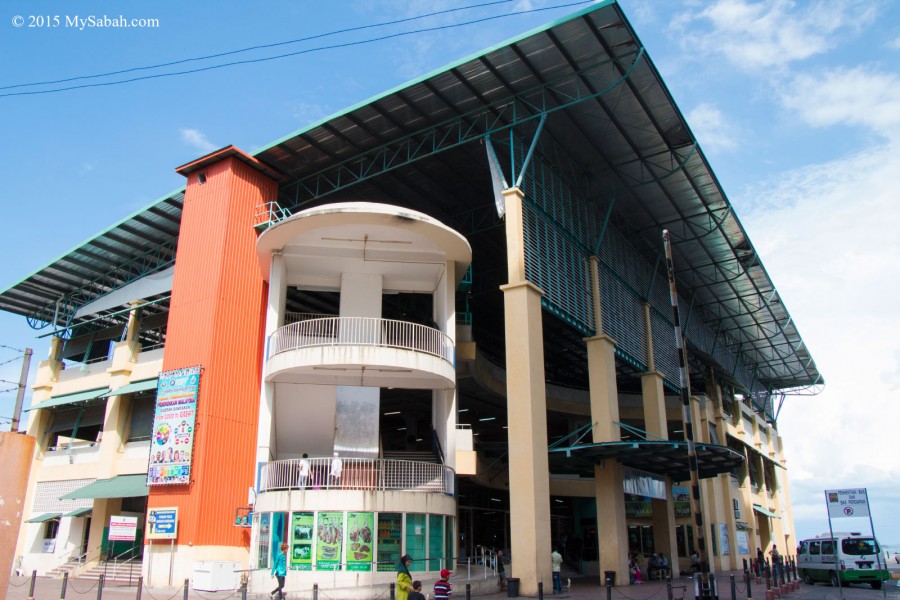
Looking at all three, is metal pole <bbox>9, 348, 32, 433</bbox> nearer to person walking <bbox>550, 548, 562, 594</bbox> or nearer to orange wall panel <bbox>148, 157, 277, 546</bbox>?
orange wall panel <bbox>148, 157, 277, 546</bbox>

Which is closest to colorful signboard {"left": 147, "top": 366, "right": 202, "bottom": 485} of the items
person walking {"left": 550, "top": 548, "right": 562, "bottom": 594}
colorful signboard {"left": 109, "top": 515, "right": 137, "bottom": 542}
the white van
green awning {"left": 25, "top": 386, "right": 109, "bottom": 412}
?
colorful signboard {"left": 109, "top": 515, "right": 137, "bottom": 542}

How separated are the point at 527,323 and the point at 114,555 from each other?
2403 cm

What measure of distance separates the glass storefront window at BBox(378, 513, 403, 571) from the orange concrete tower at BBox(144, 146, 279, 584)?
6594mm

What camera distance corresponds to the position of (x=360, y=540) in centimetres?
A: 2305

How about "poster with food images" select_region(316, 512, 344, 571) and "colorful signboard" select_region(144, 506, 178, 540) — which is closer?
"poster with food images" select_region(316, 512, 344, 571)

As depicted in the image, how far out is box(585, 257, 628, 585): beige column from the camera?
95.8ft

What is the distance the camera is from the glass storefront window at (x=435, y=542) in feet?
78.6

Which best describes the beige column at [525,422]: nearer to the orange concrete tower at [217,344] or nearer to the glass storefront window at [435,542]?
the glass storefront window at [435,542]

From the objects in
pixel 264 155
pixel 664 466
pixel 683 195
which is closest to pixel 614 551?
pixel 664 466

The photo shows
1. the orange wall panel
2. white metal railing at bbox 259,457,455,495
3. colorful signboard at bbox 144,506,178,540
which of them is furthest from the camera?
the orange wall panel

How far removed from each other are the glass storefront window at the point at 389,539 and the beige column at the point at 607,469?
970 centimetres

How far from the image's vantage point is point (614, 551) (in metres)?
29.1

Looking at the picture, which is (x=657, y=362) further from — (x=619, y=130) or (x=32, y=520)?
(x=32, y=520)

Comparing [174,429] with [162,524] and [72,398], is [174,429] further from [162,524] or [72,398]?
[72,398]
